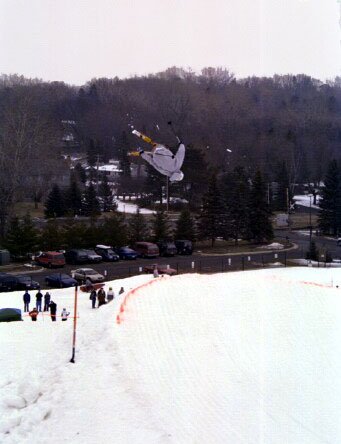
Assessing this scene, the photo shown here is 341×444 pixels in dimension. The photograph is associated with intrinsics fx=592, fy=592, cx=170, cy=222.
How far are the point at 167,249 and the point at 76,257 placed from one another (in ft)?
17.3

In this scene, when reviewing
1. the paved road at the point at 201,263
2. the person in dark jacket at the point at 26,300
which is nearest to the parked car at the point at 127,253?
the paved road at the point at 201,263

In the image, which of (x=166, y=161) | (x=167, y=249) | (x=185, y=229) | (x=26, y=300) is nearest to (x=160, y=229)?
(x=185, y=229)

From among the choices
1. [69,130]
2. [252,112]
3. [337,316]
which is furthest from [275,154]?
[337,316]

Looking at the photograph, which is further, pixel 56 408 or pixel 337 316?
pixel 337 316

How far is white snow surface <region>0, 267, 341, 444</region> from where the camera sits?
8.75 meters

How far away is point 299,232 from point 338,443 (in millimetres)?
35974

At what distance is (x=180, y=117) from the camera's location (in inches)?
2339

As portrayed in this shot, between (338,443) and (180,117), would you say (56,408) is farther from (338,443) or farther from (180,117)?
(180,117)

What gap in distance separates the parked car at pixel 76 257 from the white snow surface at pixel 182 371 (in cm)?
1251

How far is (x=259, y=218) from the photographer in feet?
122

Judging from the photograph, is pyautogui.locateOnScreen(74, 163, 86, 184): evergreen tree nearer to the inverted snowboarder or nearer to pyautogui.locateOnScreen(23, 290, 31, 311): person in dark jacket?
the inverted snowboarder

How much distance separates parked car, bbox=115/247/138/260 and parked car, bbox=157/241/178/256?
70.5 inches

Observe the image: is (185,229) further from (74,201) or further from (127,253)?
(74,201)

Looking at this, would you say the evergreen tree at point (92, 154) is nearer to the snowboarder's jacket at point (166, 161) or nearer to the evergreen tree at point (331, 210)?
the evergreen tree at point (331, 210)
